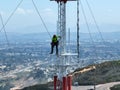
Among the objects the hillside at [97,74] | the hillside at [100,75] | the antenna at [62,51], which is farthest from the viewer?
the hillside at [100,75]

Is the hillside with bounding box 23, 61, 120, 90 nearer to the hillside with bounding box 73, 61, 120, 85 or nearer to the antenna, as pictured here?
the hillside with bounding box 73, 61, 120, 85

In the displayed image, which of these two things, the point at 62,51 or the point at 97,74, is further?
the point at 97,74

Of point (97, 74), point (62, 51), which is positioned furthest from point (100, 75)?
point (62, 51)

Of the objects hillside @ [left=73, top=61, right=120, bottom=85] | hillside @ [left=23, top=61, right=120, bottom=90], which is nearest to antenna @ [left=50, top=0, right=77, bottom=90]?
hillside @ [left=23, top=61, right=120, bottom=90]

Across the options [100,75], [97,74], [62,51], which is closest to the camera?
[62,51]

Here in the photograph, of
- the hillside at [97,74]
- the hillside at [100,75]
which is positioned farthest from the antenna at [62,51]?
the hillside at [100,75]

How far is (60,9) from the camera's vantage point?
59.6 feet

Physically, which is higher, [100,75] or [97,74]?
[97,74]

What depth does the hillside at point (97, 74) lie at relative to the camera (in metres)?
46.3

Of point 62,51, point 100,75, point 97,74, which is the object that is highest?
point 62,51

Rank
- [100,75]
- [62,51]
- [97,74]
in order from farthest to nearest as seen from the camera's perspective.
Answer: [97,74] < [100,75] < [62,51]

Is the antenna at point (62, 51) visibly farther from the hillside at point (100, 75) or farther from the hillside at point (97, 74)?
the hillside at point (100, 75)

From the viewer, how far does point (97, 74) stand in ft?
170

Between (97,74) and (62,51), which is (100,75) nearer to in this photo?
(97,74)
